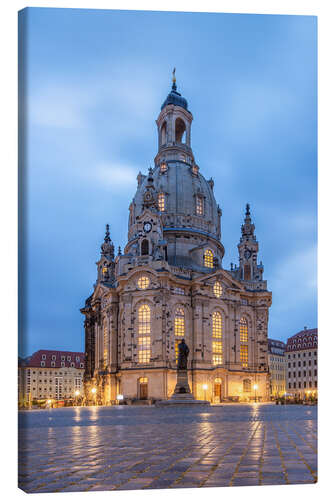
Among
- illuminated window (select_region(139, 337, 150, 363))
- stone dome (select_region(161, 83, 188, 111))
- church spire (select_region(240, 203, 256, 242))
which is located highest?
stone dome (select_region(161, 83, 188, 111))

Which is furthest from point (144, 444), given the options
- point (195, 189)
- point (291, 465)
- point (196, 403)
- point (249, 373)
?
point (195, 189)

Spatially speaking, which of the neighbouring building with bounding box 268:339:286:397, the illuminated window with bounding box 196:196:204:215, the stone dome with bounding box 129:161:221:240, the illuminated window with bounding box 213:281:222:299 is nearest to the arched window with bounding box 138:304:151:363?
the illuminated window with bounding box 213:281:222:299

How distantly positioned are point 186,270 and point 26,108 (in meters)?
56.5

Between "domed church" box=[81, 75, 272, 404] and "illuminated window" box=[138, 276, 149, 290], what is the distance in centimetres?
12

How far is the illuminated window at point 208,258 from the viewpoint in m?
71.9

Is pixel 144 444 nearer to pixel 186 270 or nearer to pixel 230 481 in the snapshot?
pixel 230 481

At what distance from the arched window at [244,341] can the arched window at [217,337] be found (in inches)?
162

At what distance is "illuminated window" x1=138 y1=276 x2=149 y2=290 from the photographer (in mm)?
62656

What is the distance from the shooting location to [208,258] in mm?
72438

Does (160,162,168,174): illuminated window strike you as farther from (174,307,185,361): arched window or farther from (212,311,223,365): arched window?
(212,311,223,365): arched window

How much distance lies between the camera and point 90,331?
78562 mm

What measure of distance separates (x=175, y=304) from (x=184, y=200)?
16.6m

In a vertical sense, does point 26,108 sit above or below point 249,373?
above

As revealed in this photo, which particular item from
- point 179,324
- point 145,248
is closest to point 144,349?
point 179,324
